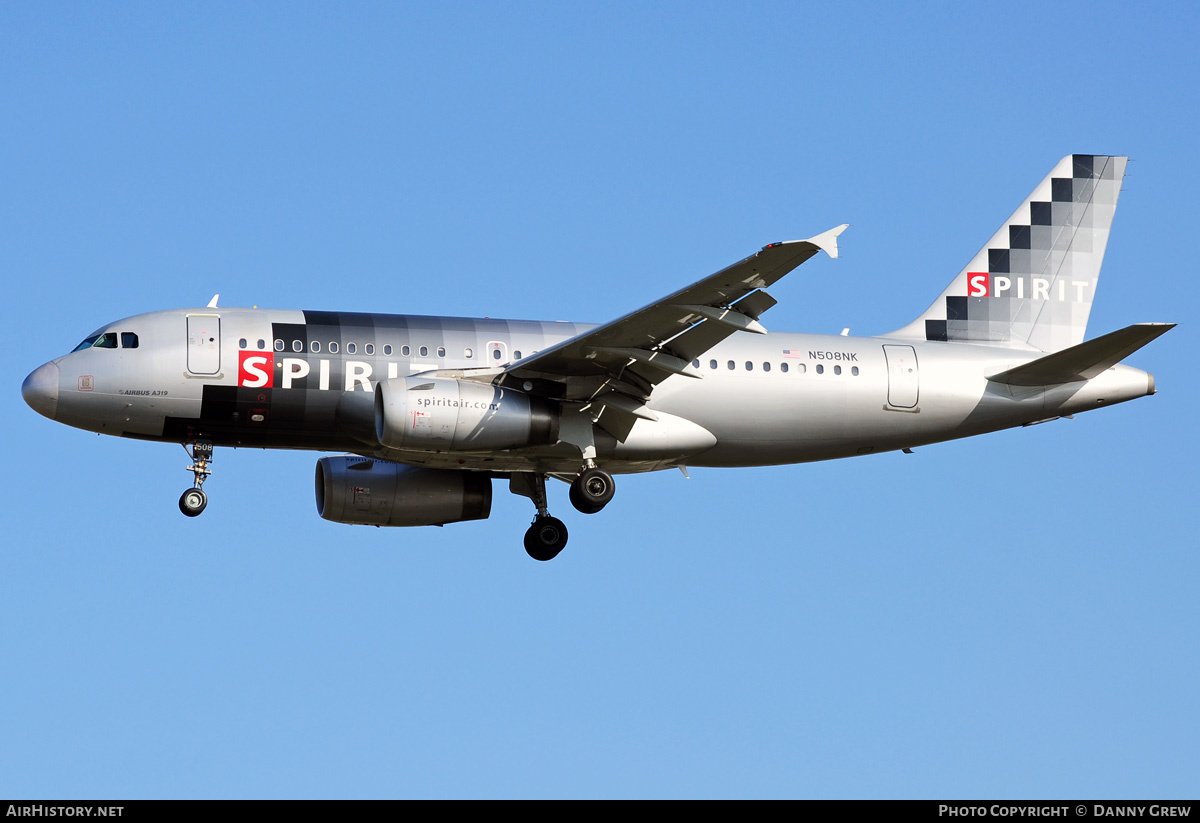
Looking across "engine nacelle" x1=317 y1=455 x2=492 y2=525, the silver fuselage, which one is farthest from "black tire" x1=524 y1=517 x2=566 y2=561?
the silver fuselage

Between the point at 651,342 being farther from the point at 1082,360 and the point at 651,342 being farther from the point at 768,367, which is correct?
the point at 1082,360

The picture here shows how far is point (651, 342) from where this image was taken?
2900cm

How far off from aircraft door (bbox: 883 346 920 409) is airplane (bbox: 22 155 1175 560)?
0.14 feet

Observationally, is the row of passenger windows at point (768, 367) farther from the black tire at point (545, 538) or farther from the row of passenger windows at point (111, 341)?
the row of passenger windows at point (111, 341)

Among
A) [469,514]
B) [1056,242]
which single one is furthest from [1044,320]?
[469,514]

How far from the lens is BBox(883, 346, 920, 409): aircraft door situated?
32.1m

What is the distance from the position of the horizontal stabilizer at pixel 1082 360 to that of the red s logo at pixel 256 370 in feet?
48.7

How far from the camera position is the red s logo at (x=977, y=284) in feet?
116

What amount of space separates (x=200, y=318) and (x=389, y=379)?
13.4 ft

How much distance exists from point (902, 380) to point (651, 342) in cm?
626

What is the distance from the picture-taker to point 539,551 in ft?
110

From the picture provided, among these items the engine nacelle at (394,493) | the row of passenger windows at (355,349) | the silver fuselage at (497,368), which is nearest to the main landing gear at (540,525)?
the engine nacelle at (394,493)
